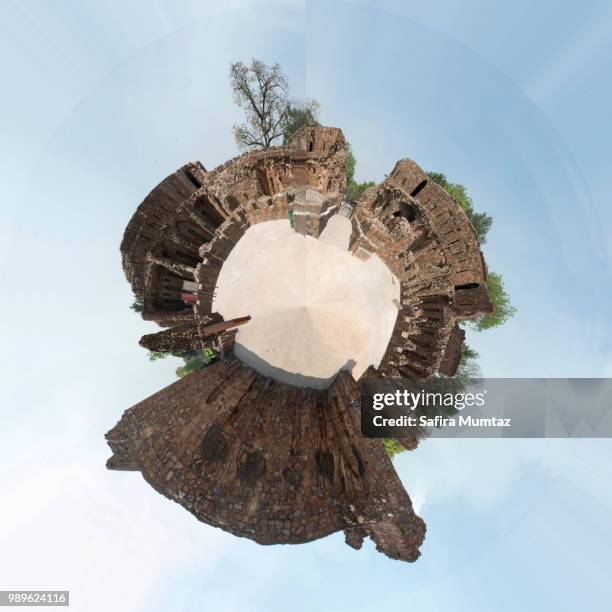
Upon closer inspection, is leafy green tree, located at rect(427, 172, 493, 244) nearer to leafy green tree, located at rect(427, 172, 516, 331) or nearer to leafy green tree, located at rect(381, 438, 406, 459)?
leafy green tree, located at rect(427, 172, 516, 331)

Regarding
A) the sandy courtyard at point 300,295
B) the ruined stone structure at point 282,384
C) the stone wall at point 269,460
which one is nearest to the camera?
the stone wall at point 269,460

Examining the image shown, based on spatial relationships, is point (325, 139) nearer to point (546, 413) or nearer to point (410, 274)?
point (410, 274)

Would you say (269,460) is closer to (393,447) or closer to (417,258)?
(417,258)

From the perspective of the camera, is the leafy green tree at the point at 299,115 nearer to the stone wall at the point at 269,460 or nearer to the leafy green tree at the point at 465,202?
the leafy green tree at the point at 465,202

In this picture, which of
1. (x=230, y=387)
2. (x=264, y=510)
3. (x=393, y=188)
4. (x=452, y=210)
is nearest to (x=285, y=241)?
(x=393, y=188)

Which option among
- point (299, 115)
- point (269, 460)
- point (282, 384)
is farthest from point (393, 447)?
point (299, 115)

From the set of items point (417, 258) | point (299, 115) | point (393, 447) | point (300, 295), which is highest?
point (299, 115)

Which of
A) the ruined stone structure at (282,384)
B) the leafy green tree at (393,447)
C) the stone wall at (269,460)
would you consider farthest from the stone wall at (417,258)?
the leafy green tree at (393,447)
